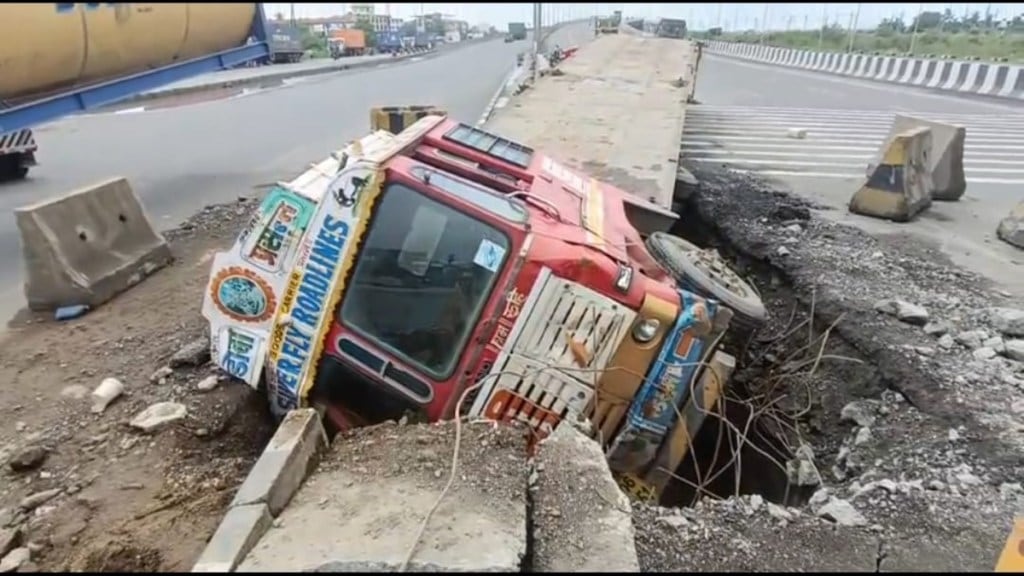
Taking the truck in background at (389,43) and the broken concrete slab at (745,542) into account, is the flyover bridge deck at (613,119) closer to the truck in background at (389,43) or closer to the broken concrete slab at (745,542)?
the broken concrete slab at (745,542)

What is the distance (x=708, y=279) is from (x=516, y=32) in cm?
6627

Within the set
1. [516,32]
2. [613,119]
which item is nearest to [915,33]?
[613,119]

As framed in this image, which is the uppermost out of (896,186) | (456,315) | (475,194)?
(475,194)

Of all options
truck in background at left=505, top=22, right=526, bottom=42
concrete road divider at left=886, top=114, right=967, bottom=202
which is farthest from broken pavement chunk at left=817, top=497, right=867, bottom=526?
truck in background at left=505, top=22, right=526, bottom=42

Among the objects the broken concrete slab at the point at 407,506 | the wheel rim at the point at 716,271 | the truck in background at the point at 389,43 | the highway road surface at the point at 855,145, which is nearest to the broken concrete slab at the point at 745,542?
the broken concrete slab at the point at 407,506

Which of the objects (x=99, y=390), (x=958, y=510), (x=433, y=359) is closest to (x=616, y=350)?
(x=433, y=359)

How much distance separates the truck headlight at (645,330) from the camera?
3.87 m

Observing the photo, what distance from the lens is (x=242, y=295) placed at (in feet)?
13.4

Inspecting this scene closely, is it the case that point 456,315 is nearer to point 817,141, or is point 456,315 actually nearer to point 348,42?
point 817,141

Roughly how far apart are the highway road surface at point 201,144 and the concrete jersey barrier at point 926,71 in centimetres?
1210

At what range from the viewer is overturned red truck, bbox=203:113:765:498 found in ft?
12.3

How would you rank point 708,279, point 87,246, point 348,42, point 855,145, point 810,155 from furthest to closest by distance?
point 348,42 < point 855,145 < point 810,155 < point 87,246 < point 708,279

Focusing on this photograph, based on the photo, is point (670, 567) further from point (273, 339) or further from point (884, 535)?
point (273, 339)

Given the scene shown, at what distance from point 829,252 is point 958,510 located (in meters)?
3.83
